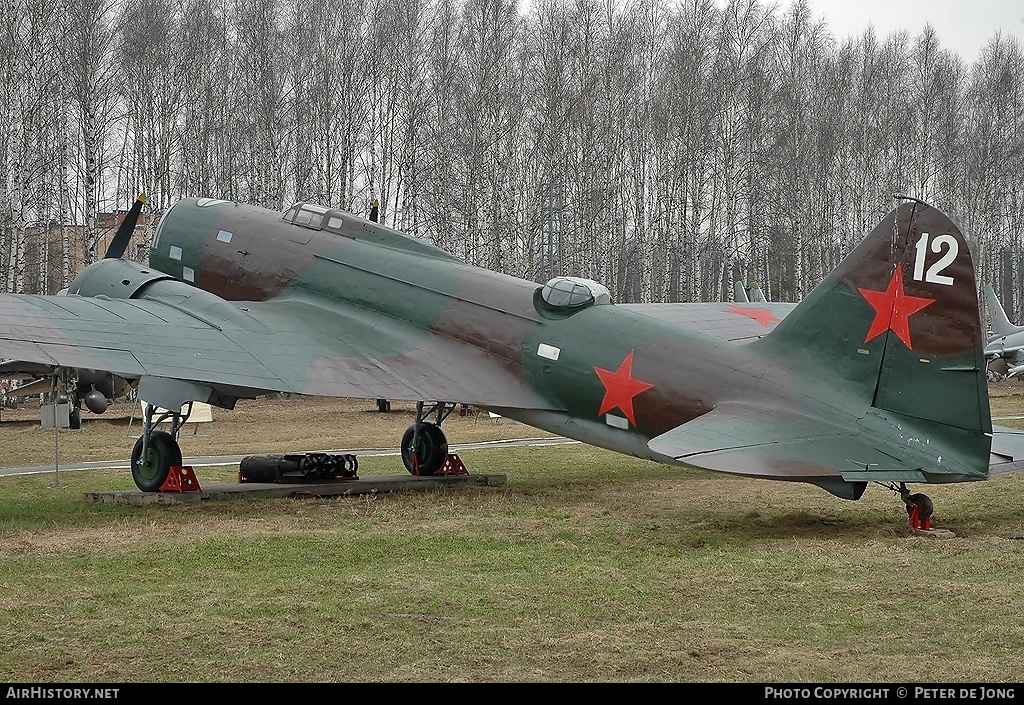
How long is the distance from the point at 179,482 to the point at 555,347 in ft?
19.5

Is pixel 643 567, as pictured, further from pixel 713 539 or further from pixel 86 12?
pixel 86 12

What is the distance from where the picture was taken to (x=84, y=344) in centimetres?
1480

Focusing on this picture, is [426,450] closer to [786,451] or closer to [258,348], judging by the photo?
[258,348]

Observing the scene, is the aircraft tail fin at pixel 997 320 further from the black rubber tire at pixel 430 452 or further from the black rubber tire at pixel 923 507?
the black rubber tire at pixel 923 507

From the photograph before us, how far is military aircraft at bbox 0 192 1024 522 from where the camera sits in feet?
39.0

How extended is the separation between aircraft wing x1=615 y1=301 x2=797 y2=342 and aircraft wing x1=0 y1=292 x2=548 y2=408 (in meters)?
3.45

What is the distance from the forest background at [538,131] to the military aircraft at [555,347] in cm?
2249

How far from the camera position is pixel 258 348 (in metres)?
16.4

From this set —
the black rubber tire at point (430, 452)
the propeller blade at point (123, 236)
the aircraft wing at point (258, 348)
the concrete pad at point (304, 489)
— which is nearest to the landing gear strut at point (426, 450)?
the black rubber tire at point (430, 452)

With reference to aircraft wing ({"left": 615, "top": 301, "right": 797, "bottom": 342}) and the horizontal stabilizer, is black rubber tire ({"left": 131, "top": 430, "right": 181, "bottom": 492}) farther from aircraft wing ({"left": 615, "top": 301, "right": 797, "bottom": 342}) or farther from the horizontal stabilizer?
the horizontal stabilizer

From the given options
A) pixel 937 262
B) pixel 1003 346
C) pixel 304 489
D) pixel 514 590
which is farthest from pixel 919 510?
pixel 1003 346

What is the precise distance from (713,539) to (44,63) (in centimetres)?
3318

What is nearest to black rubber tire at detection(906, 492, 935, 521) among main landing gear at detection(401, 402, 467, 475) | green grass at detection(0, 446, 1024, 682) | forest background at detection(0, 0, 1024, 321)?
green grass at detection(0, 446, 1024, 682)

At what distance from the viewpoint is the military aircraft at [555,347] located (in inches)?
468
